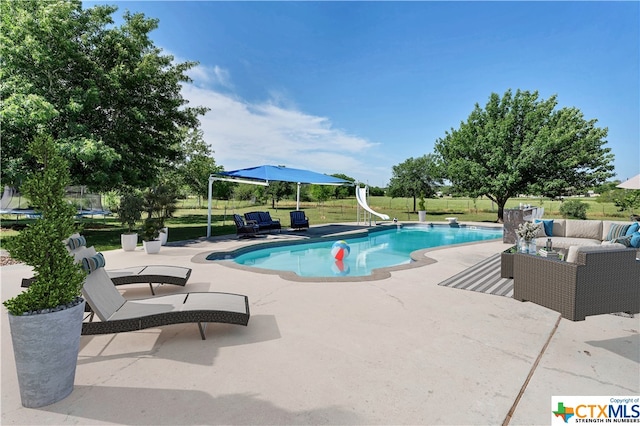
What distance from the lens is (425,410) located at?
225 cm

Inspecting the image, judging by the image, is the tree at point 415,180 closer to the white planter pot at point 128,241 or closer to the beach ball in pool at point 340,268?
the beach ball in pool at point 340,268

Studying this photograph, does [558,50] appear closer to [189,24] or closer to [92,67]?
[189,24]

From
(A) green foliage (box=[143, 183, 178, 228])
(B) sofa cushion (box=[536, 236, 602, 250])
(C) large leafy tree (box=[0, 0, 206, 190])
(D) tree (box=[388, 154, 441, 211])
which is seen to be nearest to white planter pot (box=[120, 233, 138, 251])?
(A) green foliage (box=[143, 183, 178, 228])

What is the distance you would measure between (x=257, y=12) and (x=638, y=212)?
27472 millimetres

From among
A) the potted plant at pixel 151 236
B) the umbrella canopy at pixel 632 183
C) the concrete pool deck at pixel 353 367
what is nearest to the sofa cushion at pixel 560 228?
the umbrella canopy at pixel 632 183

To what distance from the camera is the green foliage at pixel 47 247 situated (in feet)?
7.16

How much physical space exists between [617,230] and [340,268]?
22.2ft

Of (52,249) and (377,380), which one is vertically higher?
(52,249)

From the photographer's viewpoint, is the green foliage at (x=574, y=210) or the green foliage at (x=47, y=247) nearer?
the green foliage at (x=47, y=247)

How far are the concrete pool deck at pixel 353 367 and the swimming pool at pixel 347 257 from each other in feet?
11.0

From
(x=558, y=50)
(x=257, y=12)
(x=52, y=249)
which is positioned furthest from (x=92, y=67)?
(x=558, y=50)

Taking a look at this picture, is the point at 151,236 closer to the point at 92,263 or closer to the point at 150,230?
the point at 150,230

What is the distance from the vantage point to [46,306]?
2229mm

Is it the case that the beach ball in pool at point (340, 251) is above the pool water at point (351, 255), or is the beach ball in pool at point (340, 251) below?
above
